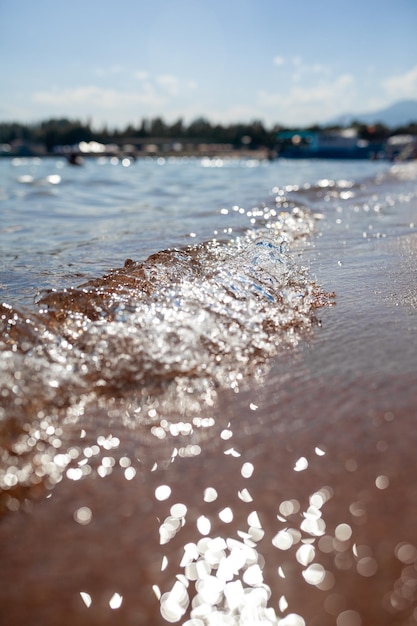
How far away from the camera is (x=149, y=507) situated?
1206 mm

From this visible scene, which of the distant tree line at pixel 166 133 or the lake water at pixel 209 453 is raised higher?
the distant tree line at pixel 166 133

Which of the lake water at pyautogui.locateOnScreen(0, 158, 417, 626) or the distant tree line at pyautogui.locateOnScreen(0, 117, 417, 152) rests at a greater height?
the distant tree line at pyautogui.locateOnScreen(0, 117, 417, 152)

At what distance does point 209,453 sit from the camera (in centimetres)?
140

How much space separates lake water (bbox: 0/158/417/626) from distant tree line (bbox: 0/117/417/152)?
99.2 m

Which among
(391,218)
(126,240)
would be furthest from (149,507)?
(391,218)

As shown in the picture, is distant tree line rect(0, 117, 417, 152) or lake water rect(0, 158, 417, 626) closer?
lake water rect(0, 158, 417, 626)

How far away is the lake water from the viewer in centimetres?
100

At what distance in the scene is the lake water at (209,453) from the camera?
1.00 metres

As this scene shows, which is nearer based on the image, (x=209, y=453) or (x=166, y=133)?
(x=209, y=453)

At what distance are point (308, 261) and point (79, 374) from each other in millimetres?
2670

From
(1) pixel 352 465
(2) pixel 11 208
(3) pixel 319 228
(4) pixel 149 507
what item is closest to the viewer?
(4) pixel 149 507

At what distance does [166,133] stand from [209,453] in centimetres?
12940

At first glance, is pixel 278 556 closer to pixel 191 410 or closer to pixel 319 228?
pixel 191 410

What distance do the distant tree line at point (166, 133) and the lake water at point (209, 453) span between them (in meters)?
99.2
